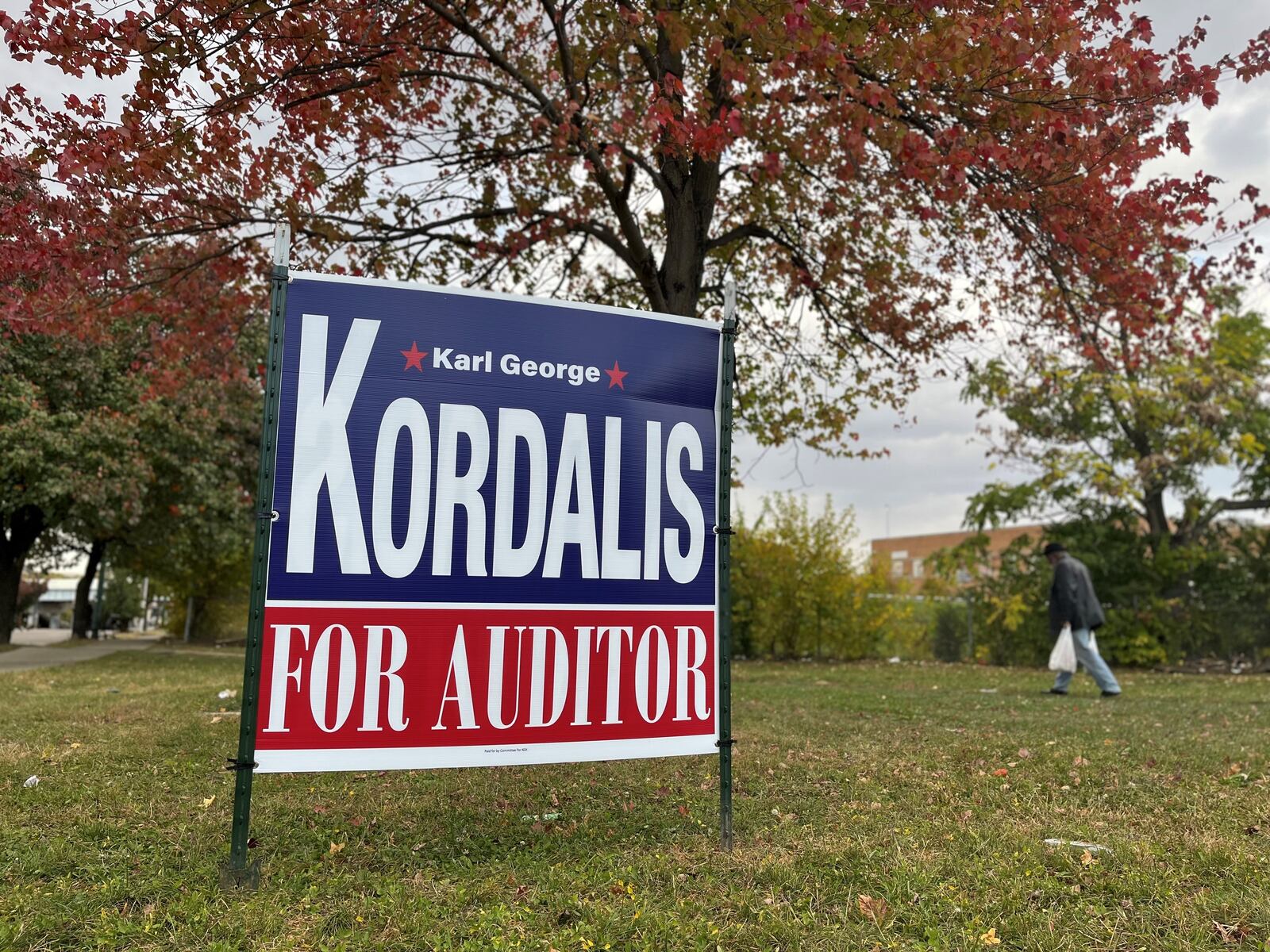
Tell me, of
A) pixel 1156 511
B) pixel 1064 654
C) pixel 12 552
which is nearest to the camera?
pixel 1064 654

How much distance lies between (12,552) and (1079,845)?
21.7 metres

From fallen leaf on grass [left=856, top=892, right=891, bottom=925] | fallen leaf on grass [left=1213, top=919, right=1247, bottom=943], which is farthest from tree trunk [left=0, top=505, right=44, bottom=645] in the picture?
fallen leaf on grass [left=1213, top=919, right=1247, bottom=943]

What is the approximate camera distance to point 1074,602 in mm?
10711

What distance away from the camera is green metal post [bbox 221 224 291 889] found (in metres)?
3.52

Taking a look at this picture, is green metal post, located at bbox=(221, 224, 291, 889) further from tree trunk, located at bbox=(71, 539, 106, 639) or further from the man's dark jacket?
tree trunk, located at bbox=(71, 539, 106, 639)

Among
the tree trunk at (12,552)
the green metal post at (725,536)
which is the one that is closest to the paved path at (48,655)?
the tree trunk at (12,552)

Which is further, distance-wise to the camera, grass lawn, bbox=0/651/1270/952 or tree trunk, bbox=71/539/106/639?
tree trunk, bbox=71/539/106/639

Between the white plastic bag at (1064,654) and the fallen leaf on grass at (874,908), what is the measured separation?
820cm

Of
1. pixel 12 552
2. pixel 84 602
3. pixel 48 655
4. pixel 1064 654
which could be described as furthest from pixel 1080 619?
pixel 84 602

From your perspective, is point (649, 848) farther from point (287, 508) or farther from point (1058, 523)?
point (1058, 523)

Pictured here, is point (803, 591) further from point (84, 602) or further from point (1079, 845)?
point (84, 602)

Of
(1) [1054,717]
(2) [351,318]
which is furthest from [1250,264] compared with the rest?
(2) [351,318]

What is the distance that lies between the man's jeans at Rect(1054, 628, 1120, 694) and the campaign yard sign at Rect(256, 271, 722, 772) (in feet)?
26.2

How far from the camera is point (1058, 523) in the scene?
59.5 ft
